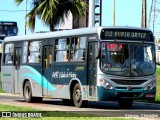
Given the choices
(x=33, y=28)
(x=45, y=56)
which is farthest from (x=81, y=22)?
(x=45, y=56)

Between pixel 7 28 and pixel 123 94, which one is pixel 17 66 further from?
pixel 7 28

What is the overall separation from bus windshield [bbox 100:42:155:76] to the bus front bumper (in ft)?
2.15

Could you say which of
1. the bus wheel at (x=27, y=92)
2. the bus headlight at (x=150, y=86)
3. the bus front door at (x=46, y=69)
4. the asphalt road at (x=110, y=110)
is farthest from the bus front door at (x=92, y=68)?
the bus wheel at (x=27, y=92)

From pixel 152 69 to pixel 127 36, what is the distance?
61.4 inches

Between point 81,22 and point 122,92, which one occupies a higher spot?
point 81,22

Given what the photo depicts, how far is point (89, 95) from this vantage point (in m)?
22.5

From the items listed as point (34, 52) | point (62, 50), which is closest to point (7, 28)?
point (34, 52)

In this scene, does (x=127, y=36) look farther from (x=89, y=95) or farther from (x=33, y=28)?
(x=33, y=28)

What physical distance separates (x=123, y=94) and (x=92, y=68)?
1512 mm

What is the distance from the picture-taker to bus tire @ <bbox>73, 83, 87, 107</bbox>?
23.1m

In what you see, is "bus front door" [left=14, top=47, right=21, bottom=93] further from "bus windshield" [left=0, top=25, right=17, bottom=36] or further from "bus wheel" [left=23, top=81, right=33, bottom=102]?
"bus windshield" [left=0, top=25, right=17, bottom=36]

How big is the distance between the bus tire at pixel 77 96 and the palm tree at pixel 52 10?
18.5 meters

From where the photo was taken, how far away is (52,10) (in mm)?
41781

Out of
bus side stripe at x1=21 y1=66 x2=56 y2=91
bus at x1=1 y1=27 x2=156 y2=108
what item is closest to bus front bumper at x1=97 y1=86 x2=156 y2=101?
bus at x1=1 y1=27 x2=156 y2=108
